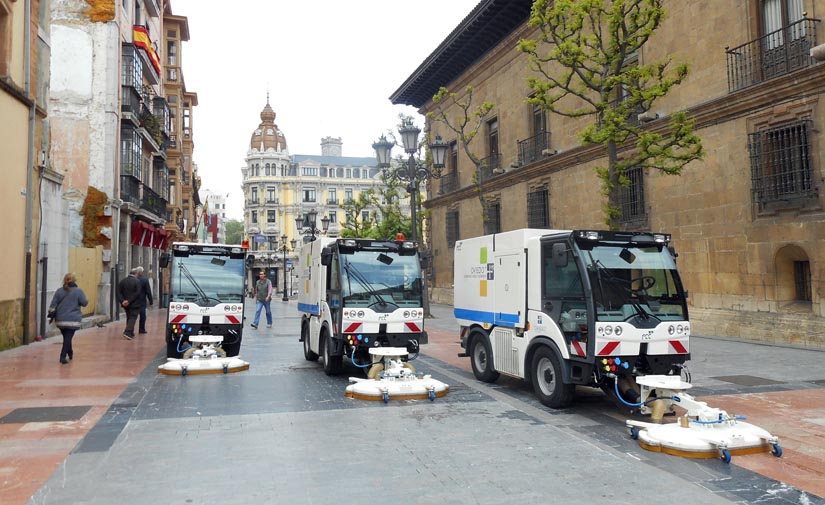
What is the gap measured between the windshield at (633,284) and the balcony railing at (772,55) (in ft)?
30.6

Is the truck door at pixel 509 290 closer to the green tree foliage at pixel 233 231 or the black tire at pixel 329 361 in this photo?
the black tire at pixel 329 361

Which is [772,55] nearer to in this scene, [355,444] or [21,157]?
[355,444]

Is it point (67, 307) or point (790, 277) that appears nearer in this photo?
point (67, 307)

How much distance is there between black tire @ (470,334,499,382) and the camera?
406 inches

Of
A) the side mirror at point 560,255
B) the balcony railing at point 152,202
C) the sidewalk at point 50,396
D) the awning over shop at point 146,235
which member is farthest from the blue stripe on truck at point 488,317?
the awning over shop at point 146,235

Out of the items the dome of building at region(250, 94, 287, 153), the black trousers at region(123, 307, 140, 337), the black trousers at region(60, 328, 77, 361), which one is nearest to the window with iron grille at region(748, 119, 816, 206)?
the black trousers at region(60, 328, 77, 361)

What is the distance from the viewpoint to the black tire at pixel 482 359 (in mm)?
10305

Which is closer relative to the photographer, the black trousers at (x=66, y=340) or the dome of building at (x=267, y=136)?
the black trousers at (x=66, y=340)

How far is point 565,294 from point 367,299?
3.67 m

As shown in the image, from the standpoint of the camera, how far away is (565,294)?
27.4ft

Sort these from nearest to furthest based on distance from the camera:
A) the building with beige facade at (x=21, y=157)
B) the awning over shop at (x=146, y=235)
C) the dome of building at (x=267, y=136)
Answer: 1. the building with beige facade at (x=21, y=157)
2. the awning over shop at (x=146, y=235)
3. the dome of building at (x=267, y=136)

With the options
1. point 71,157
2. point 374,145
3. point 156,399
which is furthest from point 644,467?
point 71,157

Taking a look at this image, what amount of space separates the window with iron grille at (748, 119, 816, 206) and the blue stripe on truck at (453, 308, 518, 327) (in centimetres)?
888

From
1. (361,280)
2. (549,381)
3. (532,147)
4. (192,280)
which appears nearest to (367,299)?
(361,280)
